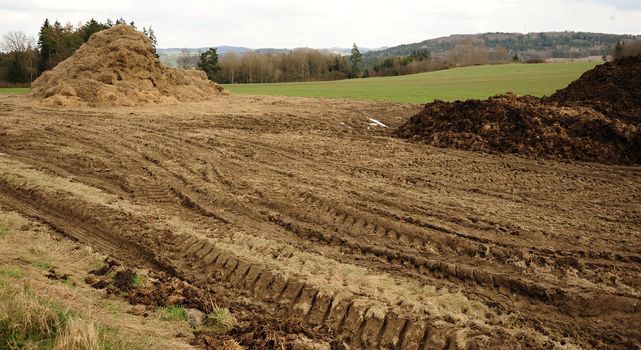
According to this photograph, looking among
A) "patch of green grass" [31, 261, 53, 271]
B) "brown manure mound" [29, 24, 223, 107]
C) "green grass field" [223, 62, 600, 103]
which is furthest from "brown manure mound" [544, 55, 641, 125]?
"brown manure mound" [29, 24, 223, 107]

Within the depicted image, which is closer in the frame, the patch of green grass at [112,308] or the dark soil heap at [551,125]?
the patch of green grass at [112,308]

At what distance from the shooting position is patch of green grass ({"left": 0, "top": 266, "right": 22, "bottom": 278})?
5.11 meters

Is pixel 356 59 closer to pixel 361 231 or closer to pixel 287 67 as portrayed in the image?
pixel 287 67

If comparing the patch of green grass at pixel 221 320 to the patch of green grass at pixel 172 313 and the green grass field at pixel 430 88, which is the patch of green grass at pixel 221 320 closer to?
the patch of green grass at pixel 172 313

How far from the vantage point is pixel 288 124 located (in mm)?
18375

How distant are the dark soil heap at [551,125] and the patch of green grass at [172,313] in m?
10.9

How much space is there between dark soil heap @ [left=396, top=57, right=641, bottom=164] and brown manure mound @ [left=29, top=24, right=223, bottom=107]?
15.6m

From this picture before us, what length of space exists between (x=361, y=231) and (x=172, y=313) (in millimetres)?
3421

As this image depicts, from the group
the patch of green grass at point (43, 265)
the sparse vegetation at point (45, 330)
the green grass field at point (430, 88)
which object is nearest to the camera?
the sparse vegetation at point (45, 330)

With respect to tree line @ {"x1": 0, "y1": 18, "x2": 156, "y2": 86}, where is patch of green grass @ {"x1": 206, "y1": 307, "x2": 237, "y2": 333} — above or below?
below

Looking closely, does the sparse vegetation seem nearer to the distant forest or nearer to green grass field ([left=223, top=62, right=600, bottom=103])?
green grass field ([left=223, top=62, right=600, bottom=103])

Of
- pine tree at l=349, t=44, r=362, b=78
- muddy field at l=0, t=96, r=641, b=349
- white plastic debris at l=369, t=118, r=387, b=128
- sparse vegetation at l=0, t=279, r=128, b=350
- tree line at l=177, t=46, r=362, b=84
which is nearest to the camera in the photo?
sparse vegetation at l=0, t=279, r=128, b=350

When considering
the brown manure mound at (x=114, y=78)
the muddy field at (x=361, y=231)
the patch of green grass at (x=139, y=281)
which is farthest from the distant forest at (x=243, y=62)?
the patch of green grass at (x=139, y=281)

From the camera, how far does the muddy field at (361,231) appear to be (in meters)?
4.93
